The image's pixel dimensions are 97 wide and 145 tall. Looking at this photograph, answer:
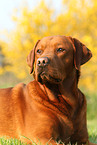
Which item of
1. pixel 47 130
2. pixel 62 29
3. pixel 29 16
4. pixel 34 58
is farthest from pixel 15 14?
pixel 47 130

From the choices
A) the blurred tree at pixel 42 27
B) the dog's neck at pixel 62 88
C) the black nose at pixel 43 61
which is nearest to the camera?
the black nose at pixel 43 61

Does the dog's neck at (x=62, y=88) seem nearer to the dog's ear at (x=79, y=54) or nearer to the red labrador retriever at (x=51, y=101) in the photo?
the red labrador retriever at (x=51, y=101)

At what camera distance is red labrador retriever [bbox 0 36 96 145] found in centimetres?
315

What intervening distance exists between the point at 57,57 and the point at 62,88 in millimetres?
483

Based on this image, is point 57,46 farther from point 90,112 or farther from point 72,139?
point 90,112

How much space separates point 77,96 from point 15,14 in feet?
39.5

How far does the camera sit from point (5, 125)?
359 cm

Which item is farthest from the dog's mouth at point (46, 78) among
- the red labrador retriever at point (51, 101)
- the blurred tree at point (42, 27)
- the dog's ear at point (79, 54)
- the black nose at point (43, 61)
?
the blurred tree at point (42, 27)

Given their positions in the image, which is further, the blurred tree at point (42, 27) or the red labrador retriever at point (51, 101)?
the blurred tree at point (42, 27)

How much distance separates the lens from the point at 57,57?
130 inches

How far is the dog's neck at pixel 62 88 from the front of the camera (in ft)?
11.2

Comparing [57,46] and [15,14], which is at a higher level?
[15,14]

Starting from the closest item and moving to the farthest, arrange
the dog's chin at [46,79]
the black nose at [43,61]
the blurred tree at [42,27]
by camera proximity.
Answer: the black nose at [43,61] → the dog's chin at [46,79] → the blurred tree at [42,27]

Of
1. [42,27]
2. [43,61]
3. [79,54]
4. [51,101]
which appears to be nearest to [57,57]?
[43,61]
